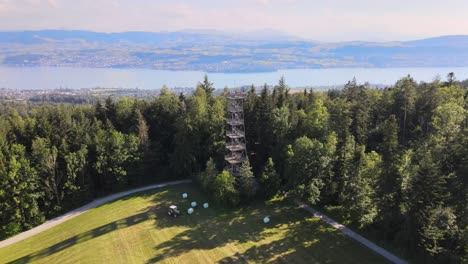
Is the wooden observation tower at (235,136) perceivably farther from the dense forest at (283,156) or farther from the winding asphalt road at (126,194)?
the winding asphalt road at (126,194)

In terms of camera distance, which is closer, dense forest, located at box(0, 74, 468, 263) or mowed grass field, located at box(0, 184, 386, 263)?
dense forest, located at box(0, 74, 468, 263)

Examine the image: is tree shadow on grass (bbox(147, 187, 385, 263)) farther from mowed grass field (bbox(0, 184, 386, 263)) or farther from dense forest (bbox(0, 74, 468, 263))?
dense forest (bbox(0, 74, 468, 263))

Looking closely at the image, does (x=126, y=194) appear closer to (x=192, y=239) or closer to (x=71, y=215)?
(x=71, y=215)

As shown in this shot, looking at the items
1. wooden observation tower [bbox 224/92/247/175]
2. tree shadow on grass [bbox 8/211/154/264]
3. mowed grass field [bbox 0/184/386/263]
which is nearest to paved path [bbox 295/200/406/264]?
mowed grass field [bbox 0/184/386/263]

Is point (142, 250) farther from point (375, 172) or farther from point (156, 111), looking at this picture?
point (156, 111)

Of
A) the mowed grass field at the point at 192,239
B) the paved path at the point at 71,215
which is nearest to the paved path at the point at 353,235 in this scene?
the mowed grass field at the point at 192,239

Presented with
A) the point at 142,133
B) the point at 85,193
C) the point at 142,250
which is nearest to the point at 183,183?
the point at 142,133
